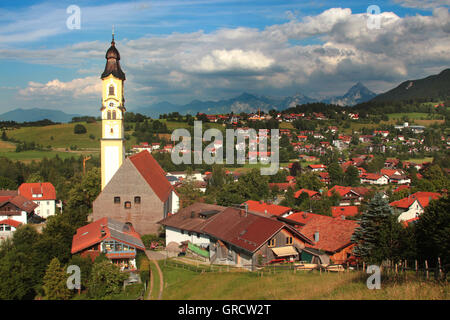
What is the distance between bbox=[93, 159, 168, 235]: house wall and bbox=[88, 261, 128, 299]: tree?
48.0 ft

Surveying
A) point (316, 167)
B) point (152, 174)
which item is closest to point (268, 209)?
point (152, 174)

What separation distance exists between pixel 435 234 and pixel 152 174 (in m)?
30.4

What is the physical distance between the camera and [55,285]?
80.7 ft

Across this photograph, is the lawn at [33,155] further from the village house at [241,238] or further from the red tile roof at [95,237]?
the village house at [241,238]

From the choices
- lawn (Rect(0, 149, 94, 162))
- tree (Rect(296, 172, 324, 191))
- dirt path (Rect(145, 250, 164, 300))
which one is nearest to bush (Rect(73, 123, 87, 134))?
lawn (Rect(0, 149, 94, 162))

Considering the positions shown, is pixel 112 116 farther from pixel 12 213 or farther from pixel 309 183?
pixel 309 183

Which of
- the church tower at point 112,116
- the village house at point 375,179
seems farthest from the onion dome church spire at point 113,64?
the village house at point 375,179

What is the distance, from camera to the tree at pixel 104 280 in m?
24.3

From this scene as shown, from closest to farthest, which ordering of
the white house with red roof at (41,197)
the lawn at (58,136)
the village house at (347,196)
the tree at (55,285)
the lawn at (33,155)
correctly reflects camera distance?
the tree at (55,285), the white house with red roof at (41,197), the village house at (347,196), the lawn at (33,155), the lawn at (58,136)

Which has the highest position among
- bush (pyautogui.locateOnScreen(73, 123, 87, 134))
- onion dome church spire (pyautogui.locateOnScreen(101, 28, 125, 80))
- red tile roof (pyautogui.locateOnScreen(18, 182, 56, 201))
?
bush (pyautogui.locateOnScreen(73, 123, 87, 134))

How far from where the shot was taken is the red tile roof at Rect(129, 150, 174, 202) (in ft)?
137

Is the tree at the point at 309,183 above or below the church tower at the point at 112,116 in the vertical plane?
below

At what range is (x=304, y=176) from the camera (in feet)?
266

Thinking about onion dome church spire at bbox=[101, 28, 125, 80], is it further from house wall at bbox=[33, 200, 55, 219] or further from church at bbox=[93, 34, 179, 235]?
house wall at bbox=[33, 200, 55, 219]
